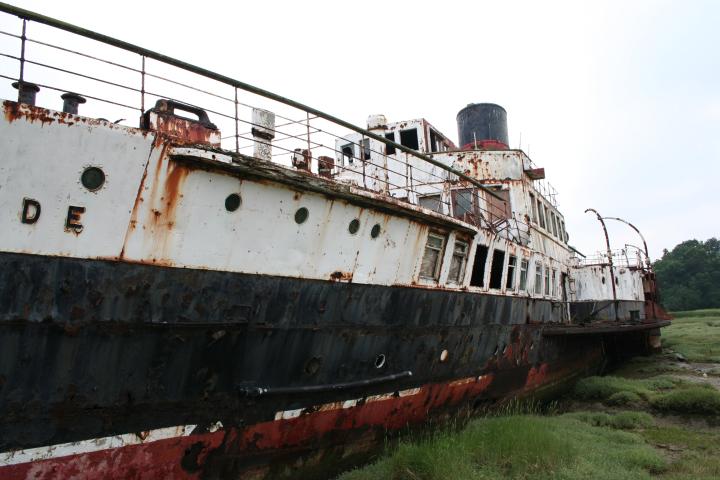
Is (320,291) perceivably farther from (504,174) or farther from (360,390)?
(504,174)

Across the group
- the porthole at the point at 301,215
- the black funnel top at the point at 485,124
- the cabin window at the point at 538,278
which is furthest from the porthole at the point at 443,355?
the black funnel top at the point at 485,124

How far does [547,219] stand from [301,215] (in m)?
11.0

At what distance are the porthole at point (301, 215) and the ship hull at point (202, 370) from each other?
720 mm

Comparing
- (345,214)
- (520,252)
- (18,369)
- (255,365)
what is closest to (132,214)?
(18,369)

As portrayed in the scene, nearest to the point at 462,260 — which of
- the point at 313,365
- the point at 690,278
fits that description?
the point at 313,365

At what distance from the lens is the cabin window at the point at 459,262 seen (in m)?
8.55

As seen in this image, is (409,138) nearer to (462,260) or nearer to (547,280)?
(462,260)

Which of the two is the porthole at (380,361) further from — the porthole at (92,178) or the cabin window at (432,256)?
the porthole at (92,178)

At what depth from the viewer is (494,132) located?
15.3 meters

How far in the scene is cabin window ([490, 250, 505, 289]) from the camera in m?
10.1

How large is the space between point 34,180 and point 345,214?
3.35 meters

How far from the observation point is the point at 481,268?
32.5ft

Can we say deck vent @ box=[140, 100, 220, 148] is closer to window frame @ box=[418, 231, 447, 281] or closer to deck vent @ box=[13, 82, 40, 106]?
deck vent @ box=[13, 82, 40, 106]

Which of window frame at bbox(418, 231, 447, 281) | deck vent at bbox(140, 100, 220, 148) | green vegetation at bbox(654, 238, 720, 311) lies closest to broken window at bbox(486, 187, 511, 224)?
window frame at bbox(418, 231, 447, 281)
